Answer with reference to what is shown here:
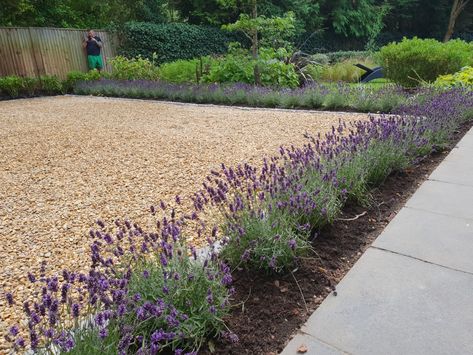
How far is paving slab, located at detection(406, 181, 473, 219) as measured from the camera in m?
2.34

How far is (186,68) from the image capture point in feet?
37.3

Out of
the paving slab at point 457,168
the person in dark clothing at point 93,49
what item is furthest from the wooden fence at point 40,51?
the paving slab at point 457,168

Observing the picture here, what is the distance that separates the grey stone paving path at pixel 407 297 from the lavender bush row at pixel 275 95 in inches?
146

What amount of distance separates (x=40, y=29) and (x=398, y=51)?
10.4 metres

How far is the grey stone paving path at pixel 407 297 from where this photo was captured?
134 cm

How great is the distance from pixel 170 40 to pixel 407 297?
1487 cm

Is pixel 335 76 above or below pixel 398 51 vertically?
below

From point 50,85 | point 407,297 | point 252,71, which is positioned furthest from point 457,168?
point 50,85

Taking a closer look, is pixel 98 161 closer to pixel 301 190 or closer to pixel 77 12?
pixel 301 190

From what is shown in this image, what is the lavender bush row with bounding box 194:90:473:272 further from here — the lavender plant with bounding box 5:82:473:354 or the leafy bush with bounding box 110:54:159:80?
the leafy bush with bounding box 110:54:159:80

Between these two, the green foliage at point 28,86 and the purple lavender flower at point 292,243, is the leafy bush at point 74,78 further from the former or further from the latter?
the purple lavender flower at point 292,243

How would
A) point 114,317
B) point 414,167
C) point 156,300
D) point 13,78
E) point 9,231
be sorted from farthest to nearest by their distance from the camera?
point 13,78 → point 414,167 → point 9,231 → point 156,300 → point 114,317

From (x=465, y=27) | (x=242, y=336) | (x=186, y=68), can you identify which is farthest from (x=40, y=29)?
(x=465, y=27)

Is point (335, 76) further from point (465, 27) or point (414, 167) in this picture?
point (465, 27)
